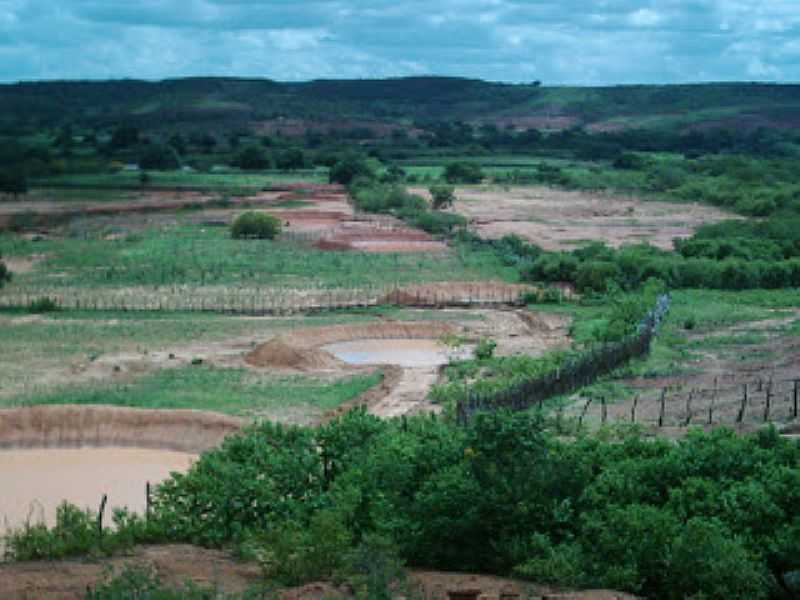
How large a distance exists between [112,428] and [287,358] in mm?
7548

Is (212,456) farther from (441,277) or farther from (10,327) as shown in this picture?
(441,277)

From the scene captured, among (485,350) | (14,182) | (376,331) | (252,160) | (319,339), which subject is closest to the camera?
(485,350)

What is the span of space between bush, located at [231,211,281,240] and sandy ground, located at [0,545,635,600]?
4874 cm

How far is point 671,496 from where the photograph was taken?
55.0 feet

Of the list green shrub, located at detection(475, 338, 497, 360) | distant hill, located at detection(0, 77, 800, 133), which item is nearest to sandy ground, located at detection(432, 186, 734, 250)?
green shrub, located at detection(475, 338, 497, 360)

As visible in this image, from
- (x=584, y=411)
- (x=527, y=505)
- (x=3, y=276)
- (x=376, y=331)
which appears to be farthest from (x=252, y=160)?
(x=527, y=505)

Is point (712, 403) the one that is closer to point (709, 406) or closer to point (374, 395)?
point (709, 406)

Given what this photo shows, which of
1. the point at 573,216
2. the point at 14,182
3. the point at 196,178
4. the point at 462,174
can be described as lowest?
the point at 573,216

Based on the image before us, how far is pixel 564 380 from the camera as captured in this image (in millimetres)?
29812

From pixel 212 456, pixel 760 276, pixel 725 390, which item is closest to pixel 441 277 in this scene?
pixel 760 276

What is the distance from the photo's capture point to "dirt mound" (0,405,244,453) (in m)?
28.1

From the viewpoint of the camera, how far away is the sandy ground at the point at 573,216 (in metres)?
67.8

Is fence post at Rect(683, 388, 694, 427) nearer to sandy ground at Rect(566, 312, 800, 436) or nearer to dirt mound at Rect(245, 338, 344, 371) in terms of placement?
sandy ground at Rect(566, 312, 800, 436)

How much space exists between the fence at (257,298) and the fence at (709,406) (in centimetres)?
1803
